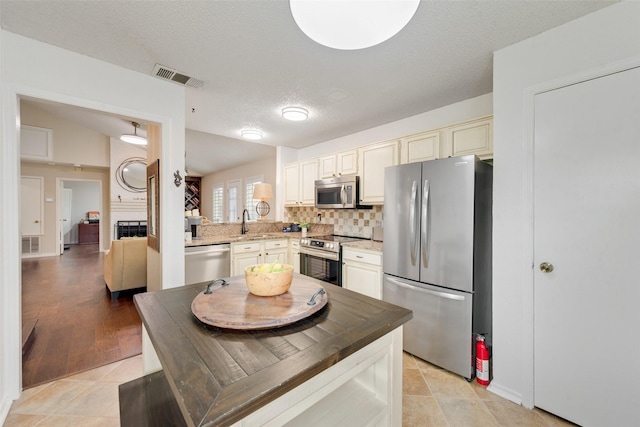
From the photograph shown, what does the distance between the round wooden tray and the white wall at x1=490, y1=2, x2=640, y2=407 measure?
1469 millimetres

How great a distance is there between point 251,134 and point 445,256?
10.1 feet

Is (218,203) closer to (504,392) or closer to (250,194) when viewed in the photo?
(250,194)

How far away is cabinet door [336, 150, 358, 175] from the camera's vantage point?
3.35 metres

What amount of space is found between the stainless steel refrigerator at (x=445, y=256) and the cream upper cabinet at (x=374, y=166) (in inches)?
23.0

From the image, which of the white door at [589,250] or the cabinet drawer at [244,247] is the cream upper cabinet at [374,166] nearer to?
the white door at [589,250]

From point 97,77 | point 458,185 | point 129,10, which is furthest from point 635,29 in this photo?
point 97,77

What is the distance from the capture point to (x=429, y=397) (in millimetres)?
1809

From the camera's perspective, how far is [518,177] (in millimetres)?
1777

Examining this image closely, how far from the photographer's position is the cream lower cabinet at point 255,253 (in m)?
3.43

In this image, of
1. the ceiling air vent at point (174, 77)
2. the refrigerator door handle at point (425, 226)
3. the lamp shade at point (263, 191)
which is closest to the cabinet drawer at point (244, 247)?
the lamp shade at point (263, 191)

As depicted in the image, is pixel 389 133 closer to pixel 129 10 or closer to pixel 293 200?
pixel 293 200

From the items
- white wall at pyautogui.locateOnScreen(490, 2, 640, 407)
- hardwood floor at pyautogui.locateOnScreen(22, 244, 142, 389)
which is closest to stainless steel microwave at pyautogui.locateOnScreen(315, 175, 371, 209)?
white wall at pyautogui.locateOnScreen(490, 2, 640, 407)

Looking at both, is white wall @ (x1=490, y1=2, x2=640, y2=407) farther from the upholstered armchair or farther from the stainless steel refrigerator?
the upholstered armchair

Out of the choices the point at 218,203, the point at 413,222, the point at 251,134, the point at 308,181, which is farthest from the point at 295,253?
the point at 218,203
